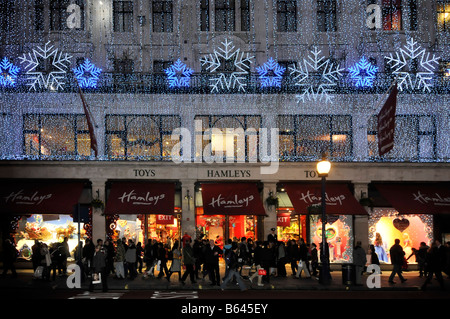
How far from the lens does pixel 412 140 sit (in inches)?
981

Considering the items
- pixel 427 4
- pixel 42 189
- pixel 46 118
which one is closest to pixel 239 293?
pixel 42 189

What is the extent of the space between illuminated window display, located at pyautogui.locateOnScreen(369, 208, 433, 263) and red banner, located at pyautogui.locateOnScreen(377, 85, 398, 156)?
5.21 meters

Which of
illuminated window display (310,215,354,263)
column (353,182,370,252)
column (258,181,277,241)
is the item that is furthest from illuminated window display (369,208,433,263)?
column (258,181,277,241)

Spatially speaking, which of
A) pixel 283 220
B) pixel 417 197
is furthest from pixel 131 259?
pixel 417 197

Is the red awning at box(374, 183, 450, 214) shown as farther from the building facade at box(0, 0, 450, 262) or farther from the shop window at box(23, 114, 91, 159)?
the shop window at box(23, 114, 91, 159)

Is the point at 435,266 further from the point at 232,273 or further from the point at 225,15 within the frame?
the point at 225,15

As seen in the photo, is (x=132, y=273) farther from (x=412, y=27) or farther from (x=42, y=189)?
(x=412, y=27)

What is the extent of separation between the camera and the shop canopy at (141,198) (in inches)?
912

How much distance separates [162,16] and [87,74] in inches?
199

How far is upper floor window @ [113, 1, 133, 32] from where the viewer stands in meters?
25.6

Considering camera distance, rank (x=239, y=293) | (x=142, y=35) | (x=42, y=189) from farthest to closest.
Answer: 1. (x=142, y=35)
2. (x=42, y=189)
3. (x=239, y=293)

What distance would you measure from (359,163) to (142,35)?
42.9 ft

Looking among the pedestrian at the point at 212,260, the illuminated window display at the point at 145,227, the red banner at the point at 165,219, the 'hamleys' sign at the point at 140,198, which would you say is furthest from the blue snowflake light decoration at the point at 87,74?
the pedestrian at the point at 212,260

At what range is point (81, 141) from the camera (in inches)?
967
